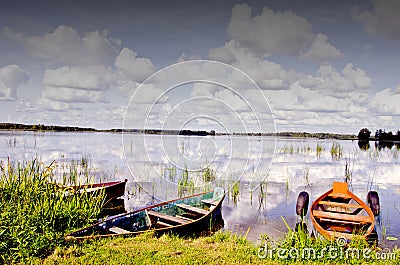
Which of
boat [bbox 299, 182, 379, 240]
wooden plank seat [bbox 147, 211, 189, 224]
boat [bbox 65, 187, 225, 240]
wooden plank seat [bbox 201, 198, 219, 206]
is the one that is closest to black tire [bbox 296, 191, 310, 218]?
boat [bbox 299, 182, 379, 240]

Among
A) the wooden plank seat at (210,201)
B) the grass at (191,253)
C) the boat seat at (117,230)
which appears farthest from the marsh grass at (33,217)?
the wooden plank seat at (210,201)

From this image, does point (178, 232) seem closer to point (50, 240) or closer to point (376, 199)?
point (50, 240)

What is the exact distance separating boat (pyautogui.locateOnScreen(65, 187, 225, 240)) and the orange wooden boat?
2.22 m

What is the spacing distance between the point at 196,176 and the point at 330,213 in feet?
24.0

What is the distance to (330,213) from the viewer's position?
734cm

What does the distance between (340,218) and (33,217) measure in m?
5.65

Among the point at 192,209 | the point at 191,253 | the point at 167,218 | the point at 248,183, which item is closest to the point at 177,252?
the point at 191,253

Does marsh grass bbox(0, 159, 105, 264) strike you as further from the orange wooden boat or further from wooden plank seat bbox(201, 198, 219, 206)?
the orange wooden boat

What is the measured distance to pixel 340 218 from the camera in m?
7.21

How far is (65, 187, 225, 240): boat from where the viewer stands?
6469 millimetres

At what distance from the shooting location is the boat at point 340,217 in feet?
23.0

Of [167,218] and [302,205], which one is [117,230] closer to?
[167,218]

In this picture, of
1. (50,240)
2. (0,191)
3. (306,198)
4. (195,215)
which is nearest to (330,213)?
(306,198)

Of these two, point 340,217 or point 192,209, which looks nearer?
point 340,217
